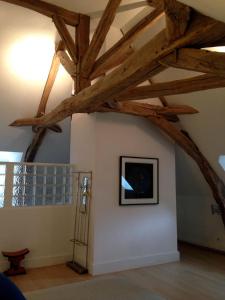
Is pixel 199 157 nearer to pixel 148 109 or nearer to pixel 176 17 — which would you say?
pixel 148 109

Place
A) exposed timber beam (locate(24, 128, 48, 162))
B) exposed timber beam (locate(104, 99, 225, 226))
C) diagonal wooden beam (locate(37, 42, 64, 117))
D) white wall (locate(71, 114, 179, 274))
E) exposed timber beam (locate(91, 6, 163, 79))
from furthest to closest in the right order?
exposed timber beam (locate(24, 128, 48, 162)) → diagonal wooden beam (locate(37, 42, 64, 117)) → exposed timber beam (locate(104, 99, 225, 226)) → white wall (locate(71, 114, 179, 274)) → exposed timber beam (locate(91, 6, 163, 79))

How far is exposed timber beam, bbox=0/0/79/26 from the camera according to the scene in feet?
13.0

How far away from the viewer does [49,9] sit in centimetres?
409

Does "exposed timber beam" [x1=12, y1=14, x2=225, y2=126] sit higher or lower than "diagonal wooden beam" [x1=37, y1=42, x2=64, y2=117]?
lower

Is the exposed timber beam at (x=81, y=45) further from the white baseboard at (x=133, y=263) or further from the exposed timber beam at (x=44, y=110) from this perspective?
the white baseboard at (x=133, y=263)

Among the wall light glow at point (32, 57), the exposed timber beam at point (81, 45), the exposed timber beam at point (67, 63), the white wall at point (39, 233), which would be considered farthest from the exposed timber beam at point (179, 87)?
the white wall at point (39, 233)

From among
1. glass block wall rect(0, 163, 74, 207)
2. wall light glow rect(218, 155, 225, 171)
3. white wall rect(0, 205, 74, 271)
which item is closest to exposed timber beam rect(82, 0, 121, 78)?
glass block wall rect(0, 163, 74, 207)

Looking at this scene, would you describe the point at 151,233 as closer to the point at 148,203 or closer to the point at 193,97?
the point at 148,203

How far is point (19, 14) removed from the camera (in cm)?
427

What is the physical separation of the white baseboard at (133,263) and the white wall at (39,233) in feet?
2.34

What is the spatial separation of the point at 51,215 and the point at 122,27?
3.14m

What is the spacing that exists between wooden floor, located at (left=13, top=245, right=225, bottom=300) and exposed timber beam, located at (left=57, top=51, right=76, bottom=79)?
9.00 feet

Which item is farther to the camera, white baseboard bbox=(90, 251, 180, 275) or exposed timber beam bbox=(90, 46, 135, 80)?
white baseboard bbox=(90, 251, 180, 275)

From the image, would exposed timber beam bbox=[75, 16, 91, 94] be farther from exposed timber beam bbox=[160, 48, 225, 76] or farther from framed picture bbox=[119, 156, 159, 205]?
exposed timber beam bbox=[160, 48, 225, 76]
